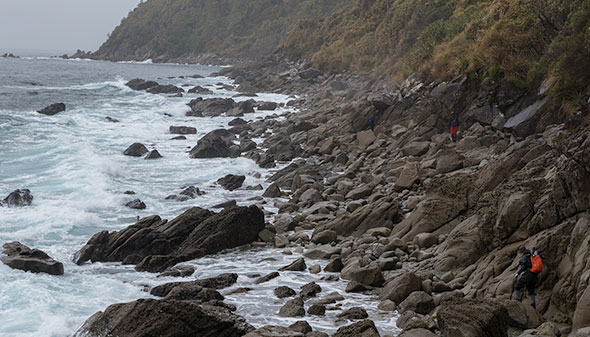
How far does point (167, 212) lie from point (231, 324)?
38.3ft

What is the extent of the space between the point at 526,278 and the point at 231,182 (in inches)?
662

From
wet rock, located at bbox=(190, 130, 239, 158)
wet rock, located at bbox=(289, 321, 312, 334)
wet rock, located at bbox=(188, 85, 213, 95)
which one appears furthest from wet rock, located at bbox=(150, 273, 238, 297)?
wet rock, located at bbox=(188, 85, 213, 95)

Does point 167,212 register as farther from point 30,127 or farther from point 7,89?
point 7,89

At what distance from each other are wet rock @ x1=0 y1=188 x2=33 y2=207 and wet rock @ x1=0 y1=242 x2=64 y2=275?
19.6 ft

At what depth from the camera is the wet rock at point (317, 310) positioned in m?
12.6

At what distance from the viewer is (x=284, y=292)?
46.3 ft

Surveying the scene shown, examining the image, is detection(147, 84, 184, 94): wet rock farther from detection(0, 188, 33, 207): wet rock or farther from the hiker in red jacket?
the hiker in red jacket

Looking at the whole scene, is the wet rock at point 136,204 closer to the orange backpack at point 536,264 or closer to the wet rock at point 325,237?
the wet rock at point 325,237

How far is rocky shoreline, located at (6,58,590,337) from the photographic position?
36.2 feet

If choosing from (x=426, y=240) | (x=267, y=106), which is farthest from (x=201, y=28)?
(x=426, y=240)

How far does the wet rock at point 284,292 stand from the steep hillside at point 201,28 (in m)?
119

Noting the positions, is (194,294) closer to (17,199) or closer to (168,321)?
(168,321)

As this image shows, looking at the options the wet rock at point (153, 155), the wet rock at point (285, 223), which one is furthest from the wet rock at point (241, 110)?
the wet rock at point (285, 223)

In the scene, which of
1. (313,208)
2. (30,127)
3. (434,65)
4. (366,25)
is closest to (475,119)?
(434,65)
